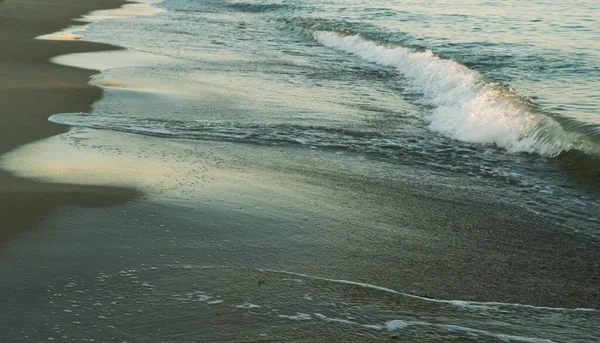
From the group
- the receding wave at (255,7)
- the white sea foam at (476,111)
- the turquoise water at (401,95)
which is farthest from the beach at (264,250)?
the receding wave at (255,7)

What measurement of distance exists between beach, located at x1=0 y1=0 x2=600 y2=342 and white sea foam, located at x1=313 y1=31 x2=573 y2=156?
190 cm

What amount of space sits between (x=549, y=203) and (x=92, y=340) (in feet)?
13.9

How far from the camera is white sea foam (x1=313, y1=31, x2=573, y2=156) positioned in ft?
29.1

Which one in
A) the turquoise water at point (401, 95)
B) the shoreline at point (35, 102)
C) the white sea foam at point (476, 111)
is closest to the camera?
the shoreline at point (35, 102)

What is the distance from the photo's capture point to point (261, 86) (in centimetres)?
1205

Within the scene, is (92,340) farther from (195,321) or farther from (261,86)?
(261,86)

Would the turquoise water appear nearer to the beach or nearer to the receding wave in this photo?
the beach

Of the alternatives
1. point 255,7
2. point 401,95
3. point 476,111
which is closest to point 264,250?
point 476,111

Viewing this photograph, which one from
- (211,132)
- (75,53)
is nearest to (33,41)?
(75,53)

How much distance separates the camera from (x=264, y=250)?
5141mm

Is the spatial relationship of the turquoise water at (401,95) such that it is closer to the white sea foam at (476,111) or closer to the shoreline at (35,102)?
the white sea foam at (476,111)

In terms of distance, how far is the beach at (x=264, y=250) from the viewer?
13.3 feet

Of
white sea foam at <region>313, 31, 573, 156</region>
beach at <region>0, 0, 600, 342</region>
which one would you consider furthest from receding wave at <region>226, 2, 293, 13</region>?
beach at <region>0, 0, 600, 342</region>

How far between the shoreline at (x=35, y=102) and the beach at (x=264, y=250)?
0.03 metres
